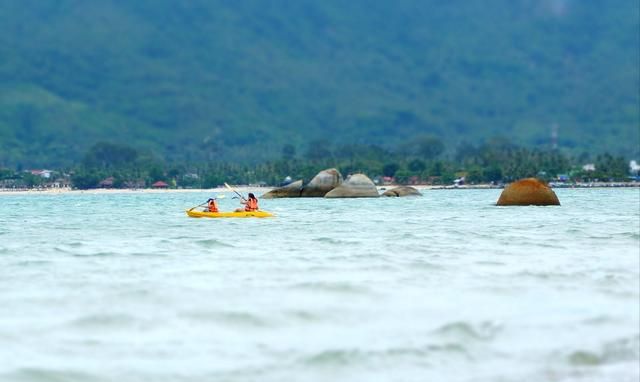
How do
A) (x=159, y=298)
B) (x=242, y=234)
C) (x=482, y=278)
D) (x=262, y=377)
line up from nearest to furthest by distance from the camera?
1. (x=262, y=377)
2. (x=159, y=298)
3. (x=482, y=278)
4. (x=242, y=234)

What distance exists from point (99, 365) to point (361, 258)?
2027 cm

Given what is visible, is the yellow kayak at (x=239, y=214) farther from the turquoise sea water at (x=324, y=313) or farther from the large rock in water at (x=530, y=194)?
the turquoise sea water at (x=324, y=313)

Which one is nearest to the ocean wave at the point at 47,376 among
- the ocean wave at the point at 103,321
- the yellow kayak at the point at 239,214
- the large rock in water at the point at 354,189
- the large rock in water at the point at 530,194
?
the ocean wave at the point at 103,321

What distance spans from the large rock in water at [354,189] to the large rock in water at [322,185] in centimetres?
211

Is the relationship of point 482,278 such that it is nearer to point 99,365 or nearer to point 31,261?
point 99,365

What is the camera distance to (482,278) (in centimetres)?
3044

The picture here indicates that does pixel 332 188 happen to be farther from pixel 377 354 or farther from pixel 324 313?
pixel 377 354

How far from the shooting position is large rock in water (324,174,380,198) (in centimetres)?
13500

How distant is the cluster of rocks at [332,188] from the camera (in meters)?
136

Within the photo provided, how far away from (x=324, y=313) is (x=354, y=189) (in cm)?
11245

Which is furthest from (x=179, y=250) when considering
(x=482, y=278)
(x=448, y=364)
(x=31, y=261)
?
(x=448, y=364)

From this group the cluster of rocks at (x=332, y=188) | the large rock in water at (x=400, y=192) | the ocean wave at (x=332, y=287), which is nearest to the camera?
the ocean wave at (x=332, y=287)

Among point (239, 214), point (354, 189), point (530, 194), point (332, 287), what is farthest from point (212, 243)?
point (354, 189)

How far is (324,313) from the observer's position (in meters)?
24.2
